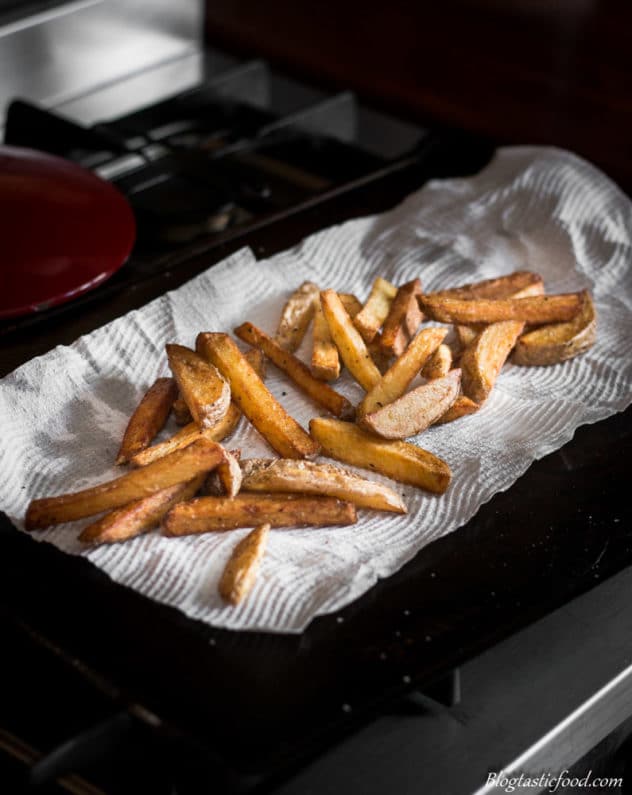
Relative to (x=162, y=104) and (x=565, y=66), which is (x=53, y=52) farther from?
(x=565, y=66)

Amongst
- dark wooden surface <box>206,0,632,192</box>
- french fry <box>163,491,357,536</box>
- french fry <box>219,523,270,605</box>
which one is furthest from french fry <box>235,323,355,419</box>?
dark wooden surface <box>206,0,632,192</box>

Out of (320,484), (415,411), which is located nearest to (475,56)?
(415,411)

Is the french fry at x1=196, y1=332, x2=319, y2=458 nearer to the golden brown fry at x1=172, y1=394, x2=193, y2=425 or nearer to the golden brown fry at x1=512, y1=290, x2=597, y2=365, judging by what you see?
the golden brown fry at x1=172, y1=394, x2=193, y2=425

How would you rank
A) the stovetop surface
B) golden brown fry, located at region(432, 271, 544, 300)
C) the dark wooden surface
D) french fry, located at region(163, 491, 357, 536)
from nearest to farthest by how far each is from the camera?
the stovetop surface, french fry, located at region(163, 491, 357, 536), golden brown fry, located at region(432, 271, 544, 300), the dark wooden surface

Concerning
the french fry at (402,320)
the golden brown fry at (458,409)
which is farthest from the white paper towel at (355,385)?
the french fry at (402,320)

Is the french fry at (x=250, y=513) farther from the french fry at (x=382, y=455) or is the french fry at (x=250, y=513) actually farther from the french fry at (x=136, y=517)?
the french fry at (x=382, y=455)

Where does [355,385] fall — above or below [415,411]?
below

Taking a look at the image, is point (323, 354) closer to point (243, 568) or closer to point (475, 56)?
point (243, 568)
